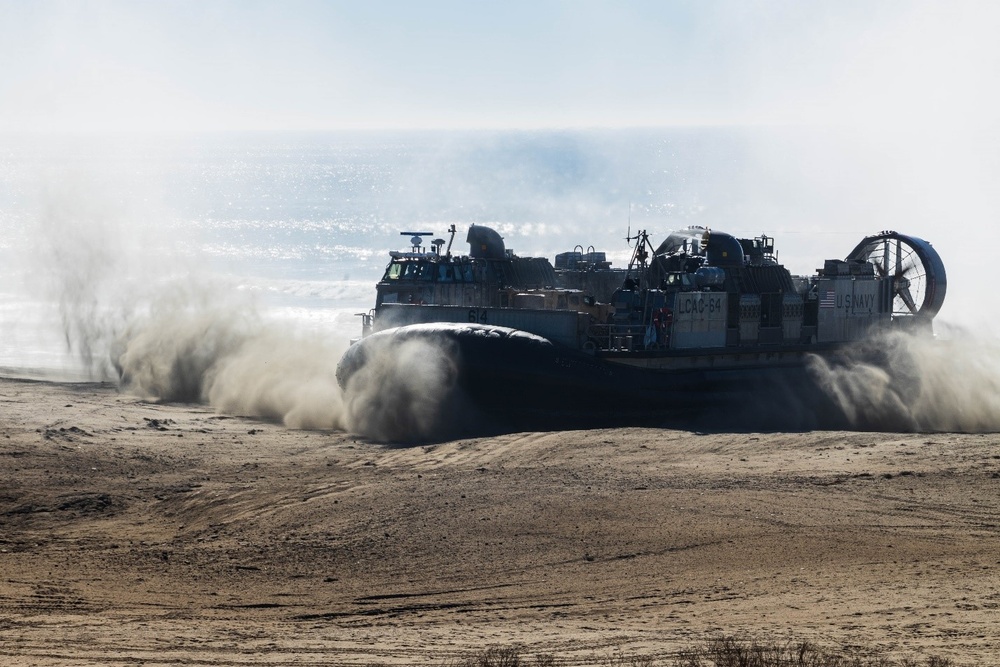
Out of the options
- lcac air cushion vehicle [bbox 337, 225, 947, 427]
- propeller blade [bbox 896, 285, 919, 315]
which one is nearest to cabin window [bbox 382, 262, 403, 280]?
lcac air cushion vehicle [bbox 337, 225, 947, 427]

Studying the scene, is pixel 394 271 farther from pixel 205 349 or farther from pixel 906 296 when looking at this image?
pixel 906 296

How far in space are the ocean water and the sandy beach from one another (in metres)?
10.00

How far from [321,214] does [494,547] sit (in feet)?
214

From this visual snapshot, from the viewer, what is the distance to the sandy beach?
7.51 meters

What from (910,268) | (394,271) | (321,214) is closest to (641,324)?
(394,271)

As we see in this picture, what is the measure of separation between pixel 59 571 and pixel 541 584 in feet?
11.4

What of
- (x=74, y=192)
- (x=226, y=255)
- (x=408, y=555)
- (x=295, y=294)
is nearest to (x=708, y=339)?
(x=408, y=555)

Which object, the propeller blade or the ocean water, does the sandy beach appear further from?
the ocean water

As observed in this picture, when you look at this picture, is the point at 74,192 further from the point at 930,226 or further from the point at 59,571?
the point at 930,226

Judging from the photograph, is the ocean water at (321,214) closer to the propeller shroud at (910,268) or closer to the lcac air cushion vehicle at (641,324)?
the lcac air cushion vehicle at (641,324)

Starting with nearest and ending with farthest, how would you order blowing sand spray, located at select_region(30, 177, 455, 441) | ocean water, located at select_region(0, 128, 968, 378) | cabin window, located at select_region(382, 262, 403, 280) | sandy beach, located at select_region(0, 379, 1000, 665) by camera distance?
sandy beach, located at select_region(0, 379, 1000, 665) < blowing sand spray, located at select_region(30, 177, 455, 441) < cabin window, located at select_region(382, 262, 403, 280) < ocean water, located at select_region(0, 128, 968, 378)

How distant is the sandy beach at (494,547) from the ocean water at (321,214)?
9996 millimetres

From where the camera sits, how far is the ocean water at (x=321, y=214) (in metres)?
26.4

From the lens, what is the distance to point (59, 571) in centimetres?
925
